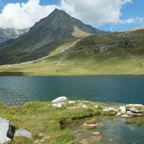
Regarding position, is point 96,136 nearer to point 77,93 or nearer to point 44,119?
point 44,119

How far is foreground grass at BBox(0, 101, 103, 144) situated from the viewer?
32250 millimetres

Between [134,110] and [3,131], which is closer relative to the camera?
[3,131]

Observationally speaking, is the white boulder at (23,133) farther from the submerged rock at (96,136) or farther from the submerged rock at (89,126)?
the submerged rock at (89,126)

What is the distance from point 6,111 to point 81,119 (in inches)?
525

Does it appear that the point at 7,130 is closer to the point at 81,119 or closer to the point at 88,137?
the point at 88,137

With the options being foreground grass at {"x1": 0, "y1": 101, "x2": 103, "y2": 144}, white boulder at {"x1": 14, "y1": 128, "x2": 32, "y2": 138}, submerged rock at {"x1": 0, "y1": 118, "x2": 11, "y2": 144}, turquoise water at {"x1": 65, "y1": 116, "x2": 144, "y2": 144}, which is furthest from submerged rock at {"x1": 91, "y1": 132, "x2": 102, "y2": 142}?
submerged rock at {"x1": 0, "y1": 118, "x2": 11, "y2": 144}

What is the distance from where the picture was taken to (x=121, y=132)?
121 ft

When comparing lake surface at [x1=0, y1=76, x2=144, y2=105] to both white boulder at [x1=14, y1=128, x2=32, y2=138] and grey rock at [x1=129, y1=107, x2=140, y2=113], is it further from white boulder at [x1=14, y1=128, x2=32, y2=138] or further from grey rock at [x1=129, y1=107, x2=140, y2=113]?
white boulder at [x1=14, y1=128, x2=32, y2=138]

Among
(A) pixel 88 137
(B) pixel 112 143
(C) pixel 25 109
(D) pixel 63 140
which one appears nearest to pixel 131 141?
(B) pixel 112 143

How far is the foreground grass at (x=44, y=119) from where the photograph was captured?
32250mm

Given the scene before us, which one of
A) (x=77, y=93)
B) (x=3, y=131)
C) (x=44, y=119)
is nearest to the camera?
(x=3, y=131)

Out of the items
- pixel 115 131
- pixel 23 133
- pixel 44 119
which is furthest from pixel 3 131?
pixel 115 131

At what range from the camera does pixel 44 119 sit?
4219 cm

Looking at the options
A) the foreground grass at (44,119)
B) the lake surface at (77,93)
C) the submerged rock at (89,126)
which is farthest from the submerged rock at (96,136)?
the lake surface at (77,93)
